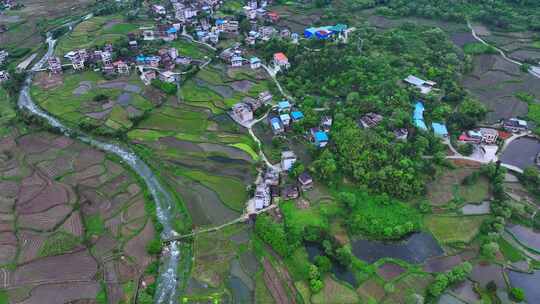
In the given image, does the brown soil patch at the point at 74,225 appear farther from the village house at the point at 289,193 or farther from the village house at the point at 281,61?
the village house at the point at 281,61

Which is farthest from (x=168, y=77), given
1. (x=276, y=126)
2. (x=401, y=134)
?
(x=401, y=134)

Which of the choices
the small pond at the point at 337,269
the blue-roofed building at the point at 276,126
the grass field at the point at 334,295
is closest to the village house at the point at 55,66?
the blue-roofed building at the point at 276,126

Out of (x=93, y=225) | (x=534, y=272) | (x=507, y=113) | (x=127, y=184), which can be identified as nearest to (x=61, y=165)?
(x=127, y=184)

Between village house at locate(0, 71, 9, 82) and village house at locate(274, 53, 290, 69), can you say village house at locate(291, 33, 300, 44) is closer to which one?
village house at locate(274, 53, 290, 69)

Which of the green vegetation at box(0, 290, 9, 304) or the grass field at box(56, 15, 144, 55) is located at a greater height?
the grass field at box(56, 15, 144, 55)

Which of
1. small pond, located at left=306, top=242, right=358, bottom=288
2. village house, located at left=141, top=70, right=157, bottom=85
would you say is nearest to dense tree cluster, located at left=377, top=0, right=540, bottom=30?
village house, located at left=141, top=70, right=157, bottom=85

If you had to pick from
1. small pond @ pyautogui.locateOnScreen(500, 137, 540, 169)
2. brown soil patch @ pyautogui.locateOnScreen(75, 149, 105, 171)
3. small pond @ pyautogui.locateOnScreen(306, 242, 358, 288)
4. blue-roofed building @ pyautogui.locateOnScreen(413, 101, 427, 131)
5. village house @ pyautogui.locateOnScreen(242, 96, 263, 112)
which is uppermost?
blue-roofed building @ pyautogui.locateOnScreen(413, 101, 427, 131)
